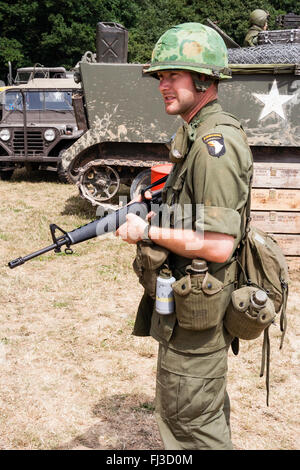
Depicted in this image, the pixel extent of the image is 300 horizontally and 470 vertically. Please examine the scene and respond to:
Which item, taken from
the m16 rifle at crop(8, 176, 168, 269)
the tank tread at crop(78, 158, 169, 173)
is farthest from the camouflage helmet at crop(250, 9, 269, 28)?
the m16 rifle at crop(8, 176, 168, 269)

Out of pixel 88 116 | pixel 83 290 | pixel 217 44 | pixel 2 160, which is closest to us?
pixel 217 44

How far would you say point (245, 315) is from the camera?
7.50 feet

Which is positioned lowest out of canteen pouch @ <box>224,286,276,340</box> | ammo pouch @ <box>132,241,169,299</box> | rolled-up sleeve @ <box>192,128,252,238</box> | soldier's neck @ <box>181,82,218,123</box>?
canteen pouch @ <box>224,286,276,340</box>

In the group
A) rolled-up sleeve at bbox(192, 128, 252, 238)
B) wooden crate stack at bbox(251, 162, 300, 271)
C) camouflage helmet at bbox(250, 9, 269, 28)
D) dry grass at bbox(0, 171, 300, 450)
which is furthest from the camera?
camouflage helmet at bbox(250, 9, 269, 28)

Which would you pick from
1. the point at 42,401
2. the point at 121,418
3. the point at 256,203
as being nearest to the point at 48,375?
the point at 42,401

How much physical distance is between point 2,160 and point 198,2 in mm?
31985

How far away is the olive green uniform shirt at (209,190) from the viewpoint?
6.82ft

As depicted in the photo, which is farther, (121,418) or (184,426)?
(121,418)

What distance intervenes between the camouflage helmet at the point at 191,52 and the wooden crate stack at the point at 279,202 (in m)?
4.02

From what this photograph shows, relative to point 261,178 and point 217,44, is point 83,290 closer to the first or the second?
point 261,178

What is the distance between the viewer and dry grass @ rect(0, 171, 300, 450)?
3457 millimetres

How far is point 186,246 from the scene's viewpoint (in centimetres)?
215

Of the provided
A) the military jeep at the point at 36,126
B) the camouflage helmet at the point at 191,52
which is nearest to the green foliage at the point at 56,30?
the military jeep at the point at 36,126

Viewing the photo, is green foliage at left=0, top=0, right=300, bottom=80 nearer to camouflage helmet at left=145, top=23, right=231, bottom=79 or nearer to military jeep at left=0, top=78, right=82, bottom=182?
military jeep at left=0, top=78, right=82, bottom=182
